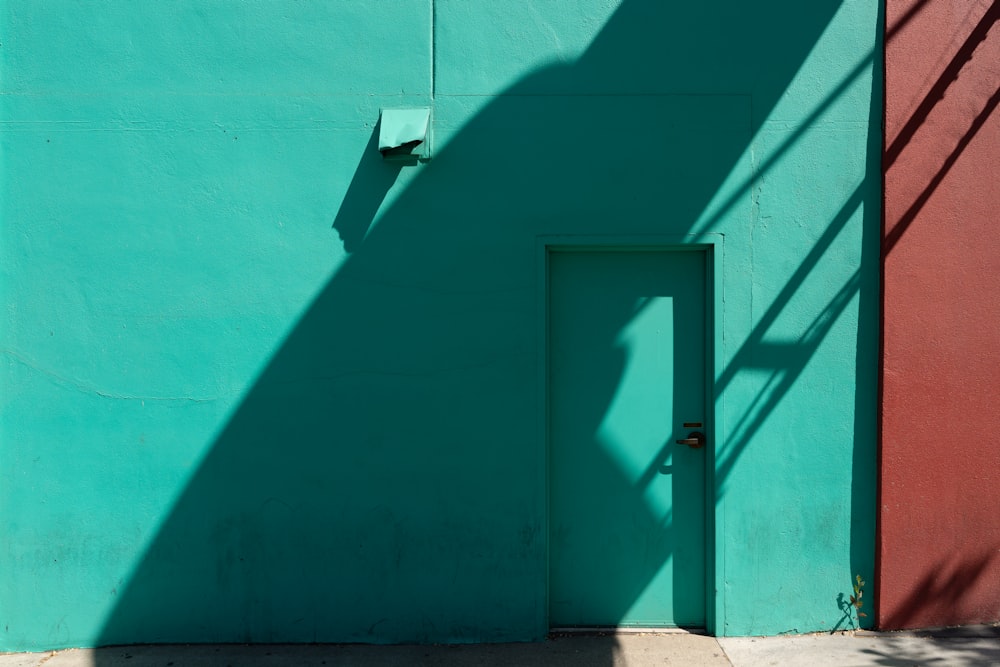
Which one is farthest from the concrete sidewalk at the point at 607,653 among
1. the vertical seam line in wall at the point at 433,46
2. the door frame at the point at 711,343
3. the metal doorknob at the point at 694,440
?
the vertical seam line in wall at the point at 433,46

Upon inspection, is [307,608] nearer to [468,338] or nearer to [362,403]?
[362,403]

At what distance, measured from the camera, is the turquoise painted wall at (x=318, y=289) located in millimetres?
4582

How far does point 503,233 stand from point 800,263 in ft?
5.91

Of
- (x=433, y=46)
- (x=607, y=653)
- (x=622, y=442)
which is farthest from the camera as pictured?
(x=622, y=442)

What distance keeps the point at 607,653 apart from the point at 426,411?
5.73 feet

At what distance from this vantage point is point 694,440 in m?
4.68

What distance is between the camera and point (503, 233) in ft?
15.1

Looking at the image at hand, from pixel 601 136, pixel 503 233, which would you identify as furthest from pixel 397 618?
pixel 601 136

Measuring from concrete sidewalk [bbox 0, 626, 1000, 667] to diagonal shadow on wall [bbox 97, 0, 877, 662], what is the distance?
12 centimetres

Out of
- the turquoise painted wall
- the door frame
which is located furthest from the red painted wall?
the door frame

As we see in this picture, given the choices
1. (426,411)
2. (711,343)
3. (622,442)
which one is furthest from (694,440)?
(426,411)

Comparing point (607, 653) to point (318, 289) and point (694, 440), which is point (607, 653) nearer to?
point (694, 440)

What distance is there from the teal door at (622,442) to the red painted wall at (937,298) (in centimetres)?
114

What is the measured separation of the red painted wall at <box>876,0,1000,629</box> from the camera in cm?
462
